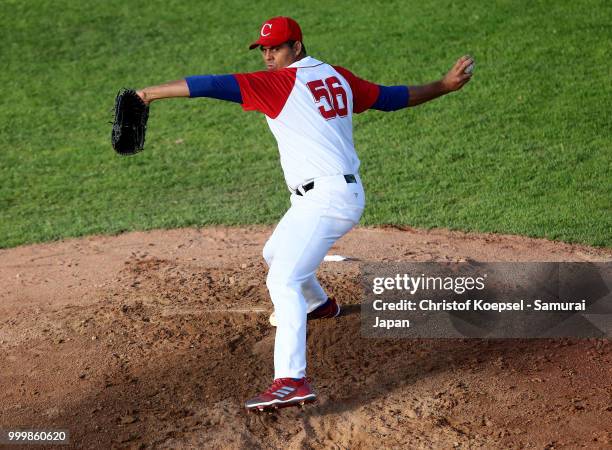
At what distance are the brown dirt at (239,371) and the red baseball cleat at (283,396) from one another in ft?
0.31

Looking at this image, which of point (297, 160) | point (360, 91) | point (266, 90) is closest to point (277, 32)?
point (266, 90)

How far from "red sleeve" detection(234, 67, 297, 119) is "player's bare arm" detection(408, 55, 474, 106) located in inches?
40.1

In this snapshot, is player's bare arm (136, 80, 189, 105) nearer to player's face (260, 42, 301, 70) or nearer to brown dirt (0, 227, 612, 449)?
player's face (260, 42, 301, 70)

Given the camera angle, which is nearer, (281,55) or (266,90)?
(266,90)

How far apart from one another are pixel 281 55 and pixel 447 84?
1.19 metres

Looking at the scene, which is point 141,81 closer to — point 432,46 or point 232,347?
point 432,46

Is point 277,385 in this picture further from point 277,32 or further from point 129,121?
point 277,32

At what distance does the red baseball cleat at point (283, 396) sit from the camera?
17.7 ft

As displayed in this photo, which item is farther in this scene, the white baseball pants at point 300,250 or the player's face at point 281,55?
the player's face at point 281,55

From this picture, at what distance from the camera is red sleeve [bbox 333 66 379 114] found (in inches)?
237

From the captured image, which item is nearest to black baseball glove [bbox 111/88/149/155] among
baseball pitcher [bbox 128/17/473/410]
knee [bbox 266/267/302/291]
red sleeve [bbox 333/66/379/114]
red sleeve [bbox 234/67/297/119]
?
baseball pitcher [bbox 128/17/473/410]

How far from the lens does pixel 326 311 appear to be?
22.1 feet

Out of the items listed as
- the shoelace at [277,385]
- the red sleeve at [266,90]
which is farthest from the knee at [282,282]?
the red sleeve at [266,90]

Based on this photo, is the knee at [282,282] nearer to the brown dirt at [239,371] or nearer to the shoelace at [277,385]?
the shoelace at [277,385]
